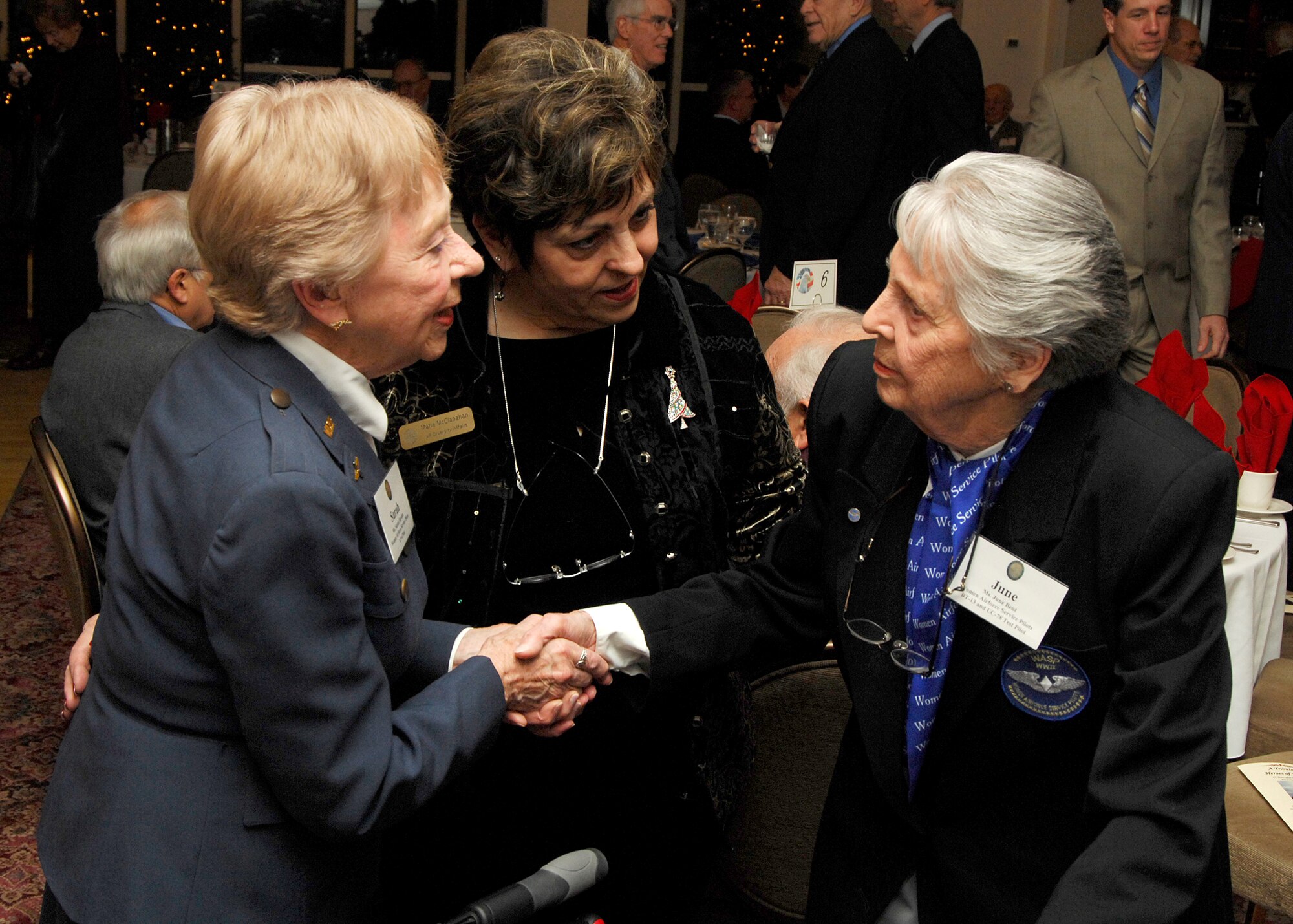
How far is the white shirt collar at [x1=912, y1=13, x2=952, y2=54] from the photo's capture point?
4.57m

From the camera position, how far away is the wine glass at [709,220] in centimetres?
693

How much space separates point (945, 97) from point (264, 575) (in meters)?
3.90

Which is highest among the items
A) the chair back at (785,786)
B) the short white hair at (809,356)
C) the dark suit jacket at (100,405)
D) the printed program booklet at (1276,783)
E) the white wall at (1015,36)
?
the white wall at (1015,36)

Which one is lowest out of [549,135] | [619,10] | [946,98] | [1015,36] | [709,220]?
[709,220]

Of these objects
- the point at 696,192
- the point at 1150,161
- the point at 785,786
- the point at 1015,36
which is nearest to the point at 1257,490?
the point at 785,786

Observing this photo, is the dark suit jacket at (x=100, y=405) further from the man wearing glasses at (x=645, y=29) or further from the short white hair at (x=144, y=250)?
the man wearing glasses at (x=645, y=29)

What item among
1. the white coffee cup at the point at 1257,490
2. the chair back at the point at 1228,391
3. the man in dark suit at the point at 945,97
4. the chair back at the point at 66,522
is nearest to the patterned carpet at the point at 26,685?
the chair back at the point at 66,522

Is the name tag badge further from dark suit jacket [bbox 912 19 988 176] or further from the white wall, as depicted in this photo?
the white wall

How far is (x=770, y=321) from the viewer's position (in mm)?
4137

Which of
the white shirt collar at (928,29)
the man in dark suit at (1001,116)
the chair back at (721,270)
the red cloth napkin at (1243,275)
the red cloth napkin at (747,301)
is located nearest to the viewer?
the red cloth napkin at (747,301)

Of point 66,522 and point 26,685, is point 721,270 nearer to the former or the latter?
point 26,685

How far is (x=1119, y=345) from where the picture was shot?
1360mm

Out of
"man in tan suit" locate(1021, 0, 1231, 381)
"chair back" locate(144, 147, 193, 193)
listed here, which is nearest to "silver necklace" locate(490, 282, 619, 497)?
"man in tan suit" locate(1021, 0, 1231, 381)

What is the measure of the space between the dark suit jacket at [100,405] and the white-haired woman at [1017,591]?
5.81 ft
